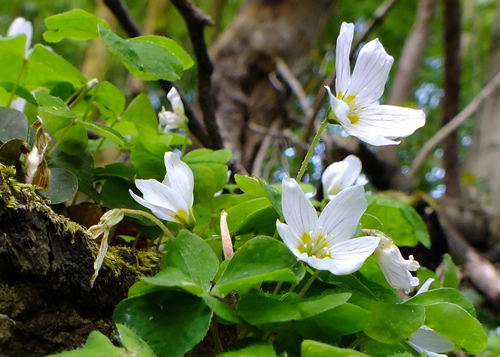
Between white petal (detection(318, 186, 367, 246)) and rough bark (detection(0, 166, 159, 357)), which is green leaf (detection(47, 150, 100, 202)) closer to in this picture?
rough bark (detection(0, 166, 159, 357))

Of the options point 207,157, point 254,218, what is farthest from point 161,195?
point 207,157

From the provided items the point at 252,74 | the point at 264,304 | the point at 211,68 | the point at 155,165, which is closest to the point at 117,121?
the point at 155,165

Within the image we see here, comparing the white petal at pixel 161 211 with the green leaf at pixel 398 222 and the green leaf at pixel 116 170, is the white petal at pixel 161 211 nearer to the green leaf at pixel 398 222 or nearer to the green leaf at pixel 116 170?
the green leaf at pixel 116 170

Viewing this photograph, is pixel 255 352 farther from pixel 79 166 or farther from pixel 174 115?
pixel 174 115

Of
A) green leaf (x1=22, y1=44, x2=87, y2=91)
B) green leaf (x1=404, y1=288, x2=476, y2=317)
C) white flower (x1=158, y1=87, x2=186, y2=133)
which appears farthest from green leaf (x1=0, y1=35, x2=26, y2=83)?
green leaf (x1=404, y1=288, x2=476, y2=317)

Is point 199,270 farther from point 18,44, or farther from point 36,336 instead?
point 18,44

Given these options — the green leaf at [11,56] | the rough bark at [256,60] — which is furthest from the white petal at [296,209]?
the rough bark at [256,60]
